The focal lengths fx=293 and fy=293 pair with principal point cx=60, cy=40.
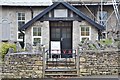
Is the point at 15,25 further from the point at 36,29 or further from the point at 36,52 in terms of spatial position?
the point at 36,52

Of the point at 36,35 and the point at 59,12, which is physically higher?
the point at 59,12

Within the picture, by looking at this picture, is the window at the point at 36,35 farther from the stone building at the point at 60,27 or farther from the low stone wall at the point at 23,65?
the low stone wall at the point at 23,65

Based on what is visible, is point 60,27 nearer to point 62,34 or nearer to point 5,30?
point 62,34

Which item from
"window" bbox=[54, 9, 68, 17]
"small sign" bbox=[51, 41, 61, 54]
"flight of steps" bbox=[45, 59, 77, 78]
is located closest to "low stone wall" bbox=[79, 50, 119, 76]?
"flight of steps" bbox=[45, 59, 77, 78]

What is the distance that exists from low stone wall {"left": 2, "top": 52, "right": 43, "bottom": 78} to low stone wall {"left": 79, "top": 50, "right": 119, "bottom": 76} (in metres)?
2.23

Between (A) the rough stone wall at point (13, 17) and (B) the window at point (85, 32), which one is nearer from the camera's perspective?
(B) the window at point (85, 32)

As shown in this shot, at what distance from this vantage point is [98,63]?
1524cm

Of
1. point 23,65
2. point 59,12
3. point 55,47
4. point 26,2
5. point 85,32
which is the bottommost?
point 23,65

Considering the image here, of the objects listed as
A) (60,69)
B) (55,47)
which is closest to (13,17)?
(55,47)

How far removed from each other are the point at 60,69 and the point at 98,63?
2023 mm

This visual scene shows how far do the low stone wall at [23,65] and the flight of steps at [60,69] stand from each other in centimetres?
57

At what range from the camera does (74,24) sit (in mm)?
21016

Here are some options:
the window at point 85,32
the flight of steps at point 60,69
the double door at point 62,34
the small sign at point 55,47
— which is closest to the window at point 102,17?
the window at point 85,32

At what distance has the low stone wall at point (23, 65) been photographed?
14922 mm
